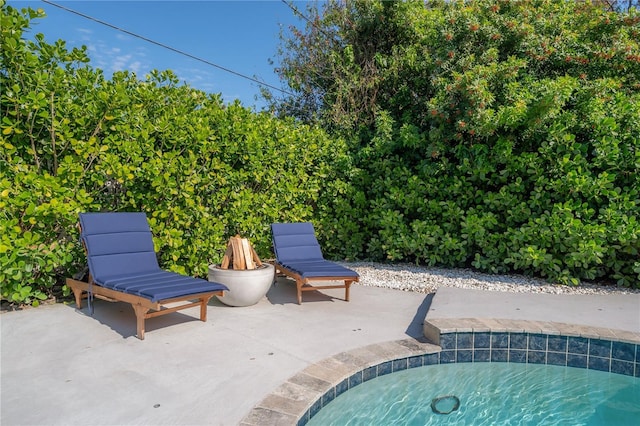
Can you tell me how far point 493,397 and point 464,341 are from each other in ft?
2.09

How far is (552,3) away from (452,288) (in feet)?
19.8

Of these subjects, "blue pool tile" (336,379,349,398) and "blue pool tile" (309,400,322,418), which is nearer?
"blue pool tile" (309,400,322,418)

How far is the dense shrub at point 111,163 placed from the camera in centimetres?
449

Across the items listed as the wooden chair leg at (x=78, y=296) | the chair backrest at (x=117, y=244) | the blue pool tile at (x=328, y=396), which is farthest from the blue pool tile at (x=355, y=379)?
the wooden chair leg at (x=78, y=296)

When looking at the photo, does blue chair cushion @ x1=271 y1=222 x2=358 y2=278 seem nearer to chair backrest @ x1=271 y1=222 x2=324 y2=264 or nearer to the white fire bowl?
chair backrest @ x1=271 y1=222 x2=324 y2=264

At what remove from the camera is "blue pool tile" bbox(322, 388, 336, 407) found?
10.2 feet

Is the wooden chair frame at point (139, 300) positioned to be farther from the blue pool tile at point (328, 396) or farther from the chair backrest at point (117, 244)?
the blue pool tile at point (328, 396)

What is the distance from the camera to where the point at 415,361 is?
3.97 meters

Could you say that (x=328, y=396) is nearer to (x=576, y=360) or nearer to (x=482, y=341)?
(x=482, y=341)

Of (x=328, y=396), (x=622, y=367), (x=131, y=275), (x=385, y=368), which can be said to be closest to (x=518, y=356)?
(x=622, y=367)

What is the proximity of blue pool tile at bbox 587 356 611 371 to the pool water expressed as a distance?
0.05m

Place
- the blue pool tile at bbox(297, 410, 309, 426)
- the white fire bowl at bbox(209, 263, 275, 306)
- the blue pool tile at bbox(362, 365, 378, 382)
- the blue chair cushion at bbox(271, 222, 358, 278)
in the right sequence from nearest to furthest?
the blue pool tile at bbox(297, 410, 309, 426) < the blue pool tile at bbox(362, 365, 378, 382) < the white fire bowl at bbox(209, 263, 275, 306) < the blue chair cushion at bbox(271, 222, 358, 278)

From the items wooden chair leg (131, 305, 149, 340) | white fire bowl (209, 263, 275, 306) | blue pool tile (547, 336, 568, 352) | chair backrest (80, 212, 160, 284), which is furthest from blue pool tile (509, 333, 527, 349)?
chair backrest (80, 212, 160, 284)

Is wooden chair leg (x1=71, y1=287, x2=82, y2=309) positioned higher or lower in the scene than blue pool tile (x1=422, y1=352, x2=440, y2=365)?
higher
